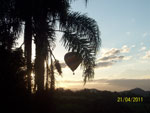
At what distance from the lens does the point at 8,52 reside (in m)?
5.54

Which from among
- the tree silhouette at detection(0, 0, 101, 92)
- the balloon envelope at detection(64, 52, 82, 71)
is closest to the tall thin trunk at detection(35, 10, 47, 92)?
the tree silhouette at detection(0, 0, 101, 92)

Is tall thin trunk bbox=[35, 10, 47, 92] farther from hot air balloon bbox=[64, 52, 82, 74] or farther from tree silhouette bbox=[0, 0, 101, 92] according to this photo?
hot air balloon bbox=[64, 52, 82, 74]

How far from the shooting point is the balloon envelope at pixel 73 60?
24.8 feet

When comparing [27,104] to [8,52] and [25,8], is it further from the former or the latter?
[25,8]

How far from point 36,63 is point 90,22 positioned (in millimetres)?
3286

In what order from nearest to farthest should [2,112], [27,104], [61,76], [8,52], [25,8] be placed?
[2,112] → [27,104] → [8,52] → [25,8] → [61,76]

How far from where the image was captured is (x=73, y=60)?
774 centimetres

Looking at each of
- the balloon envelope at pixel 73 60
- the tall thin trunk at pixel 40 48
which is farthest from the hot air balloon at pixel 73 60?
the tall thin trunk at pixel 40 48

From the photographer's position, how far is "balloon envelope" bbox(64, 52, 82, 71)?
7561 millimetres

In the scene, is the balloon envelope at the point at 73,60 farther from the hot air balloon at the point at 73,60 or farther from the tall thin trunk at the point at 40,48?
the tall thin trunk at the point at 40,48

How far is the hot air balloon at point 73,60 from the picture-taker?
756cm

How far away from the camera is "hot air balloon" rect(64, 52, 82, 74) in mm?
7562

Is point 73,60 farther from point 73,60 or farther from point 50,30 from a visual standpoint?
point 50,30

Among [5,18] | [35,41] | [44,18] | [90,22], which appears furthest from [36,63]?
[90,22]
